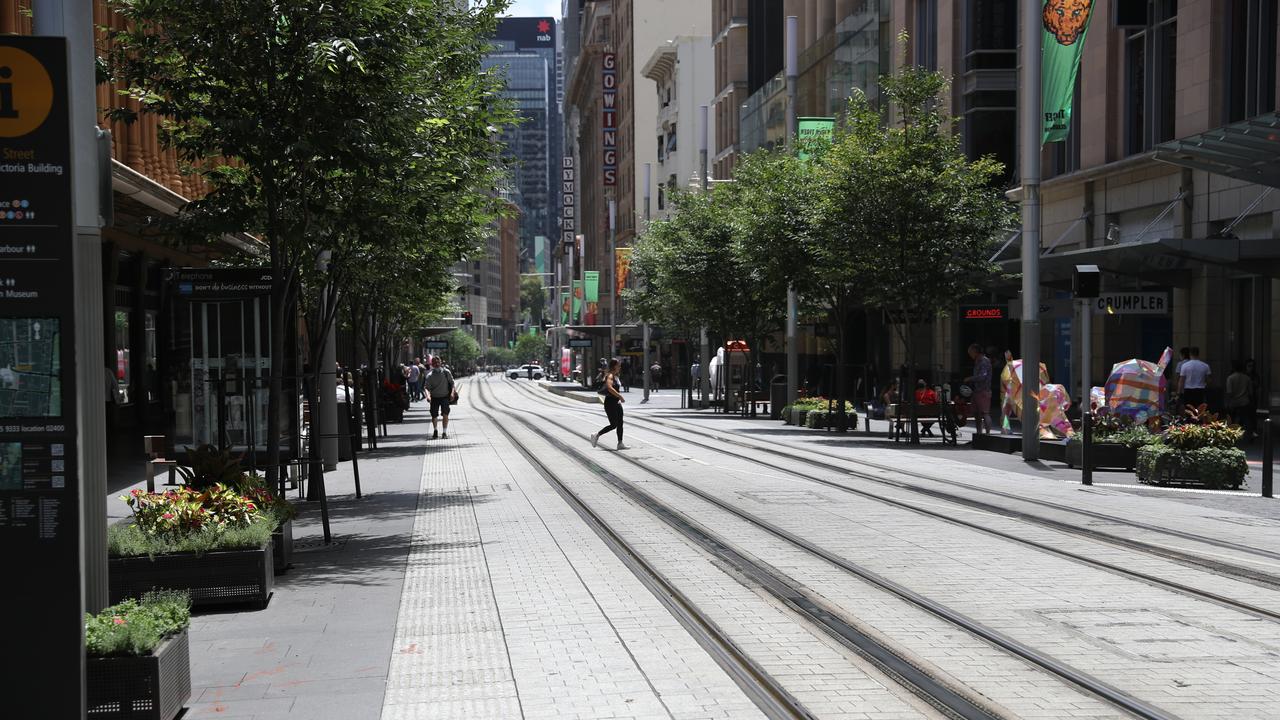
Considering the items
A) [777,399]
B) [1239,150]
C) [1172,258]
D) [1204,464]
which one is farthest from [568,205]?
[1204,464]

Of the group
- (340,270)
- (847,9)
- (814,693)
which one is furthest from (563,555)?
(847,9)

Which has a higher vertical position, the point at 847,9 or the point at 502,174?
the point at 847,9

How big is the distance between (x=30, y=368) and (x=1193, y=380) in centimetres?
2371

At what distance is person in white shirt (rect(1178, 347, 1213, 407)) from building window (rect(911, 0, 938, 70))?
746 inches

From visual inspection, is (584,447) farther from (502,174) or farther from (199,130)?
(199,130)

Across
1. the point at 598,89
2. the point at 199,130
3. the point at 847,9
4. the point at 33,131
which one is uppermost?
the point at 598,89

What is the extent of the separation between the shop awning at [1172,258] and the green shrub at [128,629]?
21290mm

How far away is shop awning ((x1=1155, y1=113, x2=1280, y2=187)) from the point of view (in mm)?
19578

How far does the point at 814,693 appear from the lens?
21.8ft

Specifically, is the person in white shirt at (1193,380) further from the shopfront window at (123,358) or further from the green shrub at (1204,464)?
the shopfront window at (123,358)

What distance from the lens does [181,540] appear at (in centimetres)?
927

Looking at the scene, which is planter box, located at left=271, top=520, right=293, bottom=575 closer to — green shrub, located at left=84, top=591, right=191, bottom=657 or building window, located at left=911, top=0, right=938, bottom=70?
green shrub, located at left=84, top=591, right=191, bottom=657

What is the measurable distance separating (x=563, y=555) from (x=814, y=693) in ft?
18.0

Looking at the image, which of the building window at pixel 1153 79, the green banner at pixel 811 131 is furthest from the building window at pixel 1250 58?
the green banner at pixel 811 131
